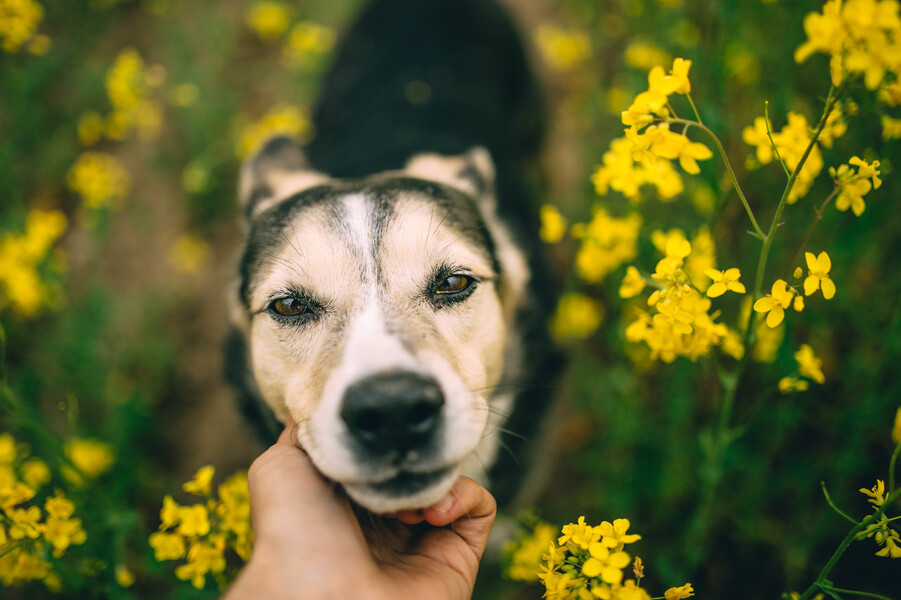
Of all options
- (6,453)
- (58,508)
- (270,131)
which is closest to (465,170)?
(270,131)

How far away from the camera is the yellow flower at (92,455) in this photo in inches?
122

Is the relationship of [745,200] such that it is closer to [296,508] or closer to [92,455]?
[296,508]

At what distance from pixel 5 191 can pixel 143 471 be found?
2795 mm

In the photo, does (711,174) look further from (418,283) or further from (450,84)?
(450,84)

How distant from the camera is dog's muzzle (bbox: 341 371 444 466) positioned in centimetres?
149

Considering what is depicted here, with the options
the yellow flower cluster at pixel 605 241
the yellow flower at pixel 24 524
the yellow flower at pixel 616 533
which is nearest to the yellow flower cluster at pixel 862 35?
the yellow flower cluster at pixel 605 241

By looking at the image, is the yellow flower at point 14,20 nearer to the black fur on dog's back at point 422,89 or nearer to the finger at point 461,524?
the black fur on dog's back at point 422,89

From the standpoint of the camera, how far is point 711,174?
195 centimetres

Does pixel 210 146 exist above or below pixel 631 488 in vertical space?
above

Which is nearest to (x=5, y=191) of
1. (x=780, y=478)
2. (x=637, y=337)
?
(x=637, y=337)

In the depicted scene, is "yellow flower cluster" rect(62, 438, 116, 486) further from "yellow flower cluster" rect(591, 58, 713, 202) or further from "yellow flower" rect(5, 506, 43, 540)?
"yellow flower cluster" rect(591, 58, 713, 202)

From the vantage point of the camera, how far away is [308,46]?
151 inches

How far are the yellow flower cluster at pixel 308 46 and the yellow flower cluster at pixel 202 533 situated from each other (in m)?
3.43

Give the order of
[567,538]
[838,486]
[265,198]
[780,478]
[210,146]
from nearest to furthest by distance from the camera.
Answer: [567,538] < [838,486] < [780,478] < [265,198] < [210,146]
